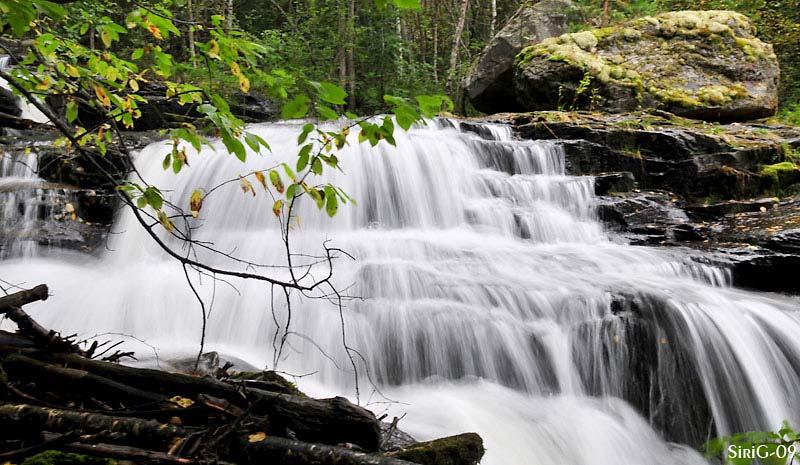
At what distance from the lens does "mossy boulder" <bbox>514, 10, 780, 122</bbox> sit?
408 inches

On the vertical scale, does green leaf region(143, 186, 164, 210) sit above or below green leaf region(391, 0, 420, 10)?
below

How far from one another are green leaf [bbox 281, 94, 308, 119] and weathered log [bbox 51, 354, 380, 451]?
95cm

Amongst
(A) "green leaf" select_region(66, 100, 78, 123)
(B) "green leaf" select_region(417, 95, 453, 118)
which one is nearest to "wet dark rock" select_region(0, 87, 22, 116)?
(A) "green leaf" select_region(66, 100, 78, 123)

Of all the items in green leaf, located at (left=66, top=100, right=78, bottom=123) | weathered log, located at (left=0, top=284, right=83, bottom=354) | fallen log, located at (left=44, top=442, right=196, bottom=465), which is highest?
green leaf, located at (left=66, top=100, right=78, bottom=123)

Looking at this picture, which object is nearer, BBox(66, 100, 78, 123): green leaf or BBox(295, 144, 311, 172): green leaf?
BBox(295, 144, 311, 172): green leaf

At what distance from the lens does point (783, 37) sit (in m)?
13.8

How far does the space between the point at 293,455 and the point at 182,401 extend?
472 millimetres

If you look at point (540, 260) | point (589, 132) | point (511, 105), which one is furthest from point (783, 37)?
point (540, 260)

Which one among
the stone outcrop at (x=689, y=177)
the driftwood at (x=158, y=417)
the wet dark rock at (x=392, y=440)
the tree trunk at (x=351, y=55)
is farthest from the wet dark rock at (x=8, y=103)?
the wet dark rock at (x=392, y=440)

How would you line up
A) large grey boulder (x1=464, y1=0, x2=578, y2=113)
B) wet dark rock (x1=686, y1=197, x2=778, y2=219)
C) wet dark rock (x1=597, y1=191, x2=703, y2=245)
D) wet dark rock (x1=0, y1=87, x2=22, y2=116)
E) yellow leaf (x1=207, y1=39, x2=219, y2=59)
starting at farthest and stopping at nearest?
large grey boulder (x1=464, y1=0, x2=578, y2=113), wet dark rock (x1=0, y1=87, x2=22, y2=116), wet dark rock (x1=686, y1=197, x2=778, y2=219), wet dark rock (x1=597, y1=191, x2=703, y2=245), yellow leaf (x1=207, y1=39, x2=219, y2=59)

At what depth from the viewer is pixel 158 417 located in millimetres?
1711

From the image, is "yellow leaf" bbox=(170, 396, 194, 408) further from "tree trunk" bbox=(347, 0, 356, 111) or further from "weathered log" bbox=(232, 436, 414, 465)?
"tree trunk" bbox=(347, 0, 356, 111)

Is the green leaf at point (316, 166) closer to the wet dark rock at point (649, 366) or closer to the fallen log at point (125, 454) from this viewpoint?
the fallen log at point (125, 454)

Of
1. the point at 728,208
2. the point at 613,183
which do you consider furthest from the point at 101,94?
the point at 728,208
